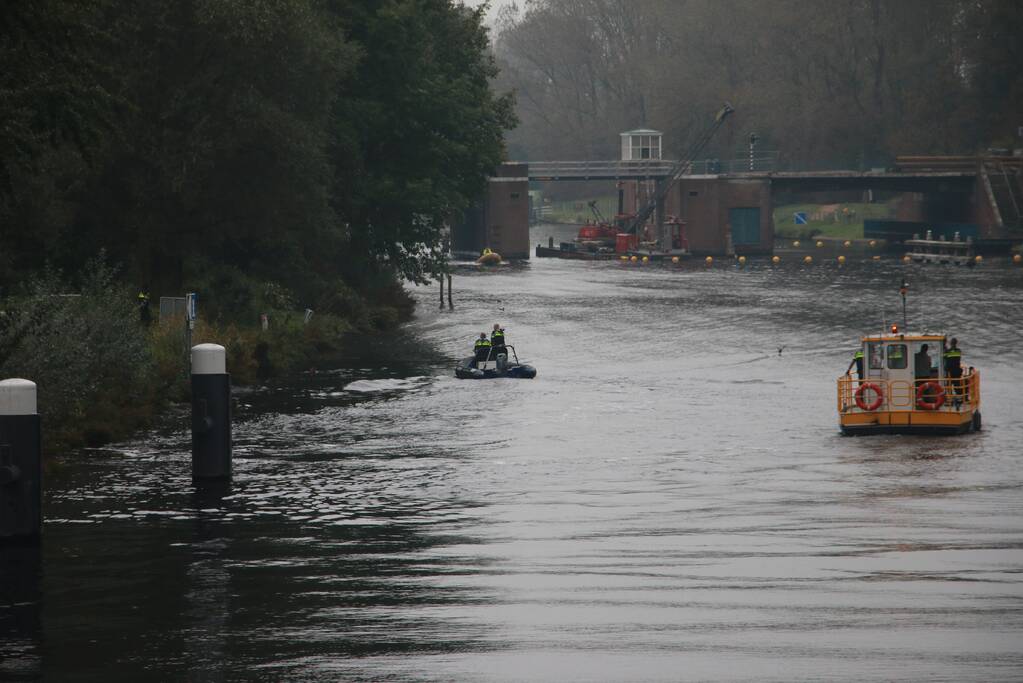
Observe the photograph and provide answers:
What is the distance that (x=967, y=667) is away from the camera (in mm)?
15469

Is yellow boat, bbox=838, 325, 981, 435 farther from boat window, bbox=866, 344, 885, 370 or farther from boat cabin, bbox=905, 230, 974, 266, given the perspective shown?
boat cabin, bbox=905, 230, 974, 266

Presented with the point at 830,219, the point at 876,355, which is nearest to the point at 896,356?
the point at 876,355

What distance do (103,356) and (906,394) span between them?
1991cm

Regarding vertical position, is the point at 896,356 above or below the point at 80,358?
below

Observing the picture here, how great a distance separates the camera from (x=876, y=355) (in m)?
41.5

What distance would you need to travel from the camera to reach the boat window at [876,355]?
136ft

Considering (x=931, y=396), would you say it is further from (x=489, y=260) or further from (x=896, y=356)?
(x=489, y=260)

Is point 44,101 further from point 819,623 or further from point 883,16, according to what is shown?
point 883,16

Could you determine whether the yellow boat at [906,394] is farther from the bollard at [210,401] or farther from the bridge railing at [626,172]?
the bridge railing at [626,172]

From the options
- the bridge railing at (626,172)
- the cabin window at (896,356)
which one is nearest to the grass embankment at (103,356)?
the cabin window at (896,356)

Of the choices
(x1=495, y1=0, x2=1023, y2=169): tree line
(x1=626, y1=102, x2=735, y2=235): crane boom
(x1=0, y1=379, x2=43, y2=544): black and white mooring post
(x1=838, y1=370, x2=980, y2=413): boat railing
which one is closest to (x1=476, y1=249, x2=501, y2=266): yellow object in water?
(x1=626, y1=102, x2=735, y2=235): crane boom

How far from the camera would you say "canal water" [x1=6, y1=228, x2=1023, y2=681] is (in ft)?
53.6

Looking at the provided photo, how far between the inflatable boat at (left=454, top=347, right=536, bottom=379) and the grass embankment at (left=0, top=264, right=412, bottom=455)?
5994mm

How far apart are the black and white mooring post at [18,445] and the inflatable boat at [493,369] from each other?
32425 mm
